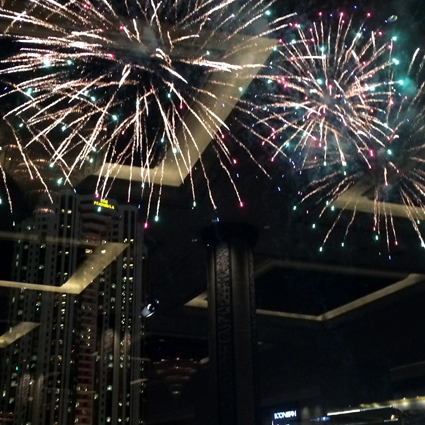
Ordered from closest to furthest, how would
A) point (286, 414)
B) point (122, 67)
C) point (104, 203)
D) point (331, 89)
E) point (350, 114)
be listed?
point (122, 67), point (331, 89), point (350, 114), point (104, 203), point (286, 414)

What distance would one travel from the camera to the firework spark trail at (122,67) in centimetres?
296

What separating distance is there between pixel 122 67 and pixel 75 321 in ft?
9.73

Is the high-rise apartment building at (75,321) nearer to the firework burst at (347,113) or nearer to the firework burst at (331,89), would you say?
the firework burst at (347,113)

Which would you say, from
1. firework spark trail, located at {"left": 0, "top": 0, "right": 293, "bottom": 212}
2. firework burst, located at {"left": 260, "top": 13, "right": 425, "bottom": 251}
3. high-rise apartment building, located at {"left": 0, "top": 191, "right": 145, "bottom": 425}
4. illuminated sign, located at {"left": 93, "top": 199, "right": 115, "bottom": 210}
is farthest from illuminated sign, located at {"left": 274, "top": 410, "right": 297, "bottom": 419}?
firework spark trail, located at {"left": 0, "top": 0, "right": 293, "bottom": 212}

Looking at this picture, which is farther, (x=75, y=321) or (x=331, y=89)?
(x=75, y=321)

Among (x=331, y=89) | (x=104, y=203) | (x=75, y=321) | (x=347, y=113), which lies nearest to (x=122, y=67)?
(x=331, y=89)

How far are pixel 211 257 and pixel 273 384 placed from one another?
6.40 meters

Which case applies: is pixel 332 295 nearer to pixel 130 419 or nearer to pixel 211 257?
pixel 211 257

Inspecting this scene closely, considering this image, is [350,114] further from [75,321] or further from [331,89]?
[75,321]

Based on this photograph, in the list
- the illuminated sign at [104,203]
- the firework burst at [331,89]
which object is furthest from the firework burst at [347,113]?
the illuminated sign at [104,203]

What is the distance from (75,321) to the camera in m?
5.48

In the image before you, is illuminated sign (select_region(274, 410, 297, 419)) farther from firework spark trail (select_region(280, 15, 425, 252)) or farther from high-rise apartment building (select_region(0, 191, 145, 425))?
firework spark trail (select_region(280, 15, 425, 252))

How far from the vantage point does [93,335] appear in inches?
229

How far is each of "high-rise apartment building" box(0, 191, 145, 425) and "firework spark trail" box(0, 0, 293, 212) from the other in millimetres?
1242
